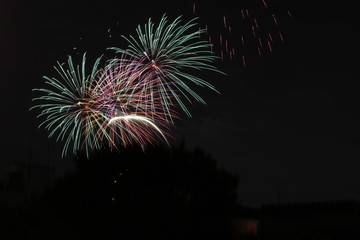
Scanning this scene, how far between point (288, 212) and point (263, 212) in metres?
2.08

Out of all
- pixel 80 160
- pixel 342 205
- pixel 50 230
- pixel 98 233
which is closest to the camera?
pixel 342 205

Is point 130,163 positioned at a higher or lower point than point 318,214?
higher

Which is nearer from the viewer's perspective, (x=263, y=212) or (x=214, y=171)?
(x=263, y=212)

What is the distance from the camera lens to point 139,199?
1524 inches

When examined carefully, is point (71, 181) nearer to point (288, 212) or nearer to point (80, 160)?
point (80, 160)

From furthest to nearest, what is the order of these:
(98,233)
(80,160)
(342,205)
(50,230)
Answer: (80,160), (50,230), (98,233), (342,205)

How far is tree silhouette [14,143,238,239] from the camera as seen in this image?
36781 mm

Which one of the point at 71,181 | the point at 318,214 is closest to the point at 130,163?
the point at 71,181

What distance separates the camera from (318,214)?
3519 centimetres

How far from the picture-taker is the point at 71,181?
42.7 metres

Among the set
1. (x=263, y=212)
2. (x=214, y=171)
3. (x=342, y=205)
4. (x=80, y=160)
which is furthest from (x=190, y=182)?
(x=342, y=205)

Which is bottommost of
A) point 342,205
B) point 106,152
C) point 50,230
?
point 50,230

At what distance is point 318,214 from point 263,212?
4.60m

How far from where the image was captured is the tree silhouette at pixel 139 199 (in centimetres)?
3678
